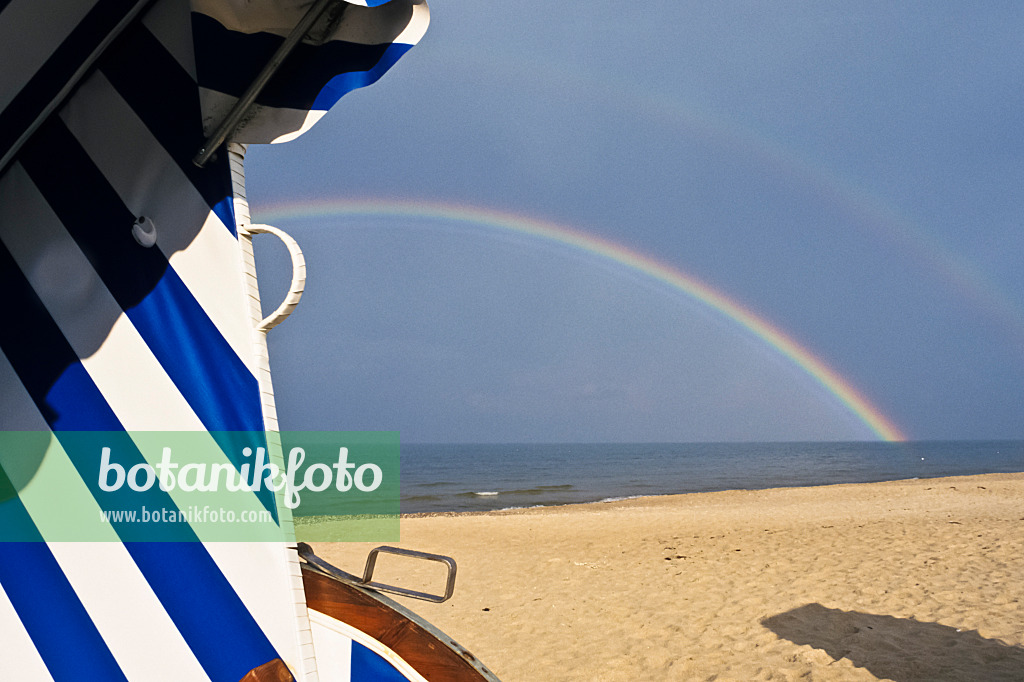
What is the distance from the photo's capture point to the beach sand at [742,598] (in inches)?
174

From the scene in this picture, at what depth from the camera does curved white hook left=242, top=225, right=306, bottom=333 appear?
1229 mm

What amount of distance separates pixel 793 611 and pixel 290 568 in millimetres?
5276

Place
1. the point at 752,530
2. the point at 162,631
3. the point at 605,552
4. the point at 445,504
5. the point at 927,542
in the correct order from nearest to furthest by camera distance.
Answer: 1. the point at 162,631
2. the point at 927,542
3. the point at 605,552
4. the point at 752,530
5. the point at 445,504

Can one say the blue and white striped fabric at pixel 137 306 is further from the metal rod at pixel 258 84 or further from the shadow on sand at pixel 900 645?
the shadow on sand at pixel 900 645

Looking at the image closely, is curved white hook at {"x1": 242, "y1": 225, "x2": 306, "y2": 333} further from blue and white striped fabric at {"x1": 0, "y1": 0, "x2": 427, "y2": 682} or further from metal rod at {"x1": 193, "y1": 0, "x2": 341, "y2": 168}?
metal rod at {"x1": 193, "y1": 0, "x2": 341, "y2": 168}

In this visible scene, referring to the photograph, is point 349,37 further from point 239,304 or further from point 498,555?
point 498,555

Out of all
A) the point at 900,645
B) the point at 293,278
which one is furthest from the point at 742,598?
the point at 293,278

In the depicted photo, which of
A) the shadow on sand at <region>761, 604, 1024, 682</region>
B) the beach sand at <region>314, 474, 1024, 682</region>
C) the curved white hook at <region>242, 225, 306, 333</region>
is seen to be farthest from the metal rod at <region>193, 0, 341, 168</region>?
the shadow on sand at <region>761, 604, 1024, 682</region>

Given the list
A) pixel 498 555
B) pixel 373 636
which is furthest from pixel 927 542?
pixel 373 636

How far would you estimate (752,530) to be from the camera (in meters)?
10.4

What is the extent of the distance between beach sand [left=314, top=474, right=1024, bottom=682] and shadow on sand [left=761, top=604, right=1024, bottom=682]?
0.5 inches

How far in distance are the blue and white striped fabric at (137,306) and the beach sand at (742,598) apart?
377cm

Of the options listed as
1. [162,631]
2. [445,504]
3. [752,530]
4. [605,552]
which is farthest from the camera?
[445,504]

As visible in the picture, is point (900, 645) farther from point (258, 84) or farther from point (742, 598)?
point (258, 84)
